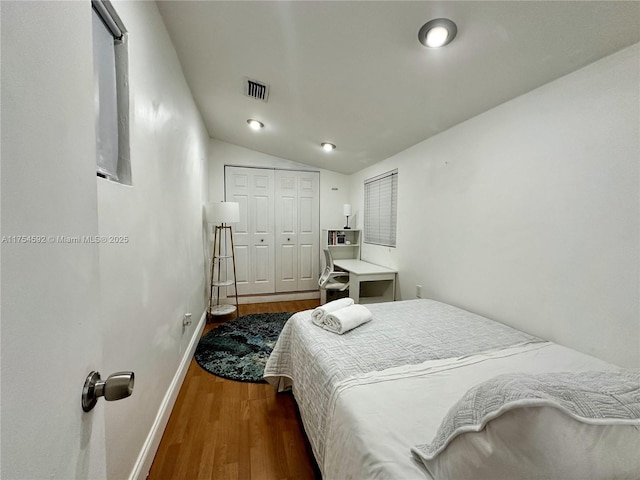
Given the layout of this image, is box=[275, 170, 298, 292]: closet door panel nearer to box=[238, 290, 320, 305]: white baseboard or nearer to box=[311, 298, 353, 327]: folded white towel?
box=[238, 290, 320, 305]: white baseboard

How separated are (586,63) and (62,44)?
2.18 metres

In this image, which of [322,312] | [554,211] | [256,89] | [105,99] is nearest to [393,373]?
[322,312]

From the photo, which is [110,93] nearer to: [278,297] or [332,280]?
[332,280]

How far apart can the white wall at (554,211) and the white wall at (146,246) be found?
2.30 metres

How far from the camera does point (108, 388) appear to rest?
0.49m

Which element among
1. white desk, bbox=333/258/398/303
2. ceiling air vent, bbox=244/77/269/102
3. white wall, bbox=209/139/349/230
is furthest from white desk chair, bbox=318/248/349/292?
ceiling air vent, bbox=244/77/269/102

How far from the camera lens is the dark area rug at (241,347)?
225 cm

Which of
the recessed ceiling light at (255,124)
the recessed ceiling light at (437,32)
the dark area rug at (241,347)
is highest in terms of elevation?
the recessed ceiling light at (255,124)

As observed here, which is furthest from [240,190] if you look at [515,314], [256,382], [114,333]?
[515,314]

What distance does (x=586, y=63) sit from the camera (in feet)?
4.50

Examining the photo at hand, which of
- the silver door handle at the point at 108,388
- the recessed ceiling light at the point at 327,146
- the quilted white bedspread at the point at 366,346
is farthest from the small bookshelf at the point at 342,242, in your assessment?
the silver door handle at the point at 108,388

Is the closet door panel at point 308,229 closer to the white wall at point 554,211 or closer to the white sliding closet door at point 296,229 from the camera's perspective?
the white sliding closet door at point 296,229

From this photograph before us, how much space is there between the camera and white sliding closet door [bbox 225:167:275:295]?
13.2ft

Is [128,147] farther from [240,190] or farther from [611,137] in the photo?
[240,190]
